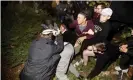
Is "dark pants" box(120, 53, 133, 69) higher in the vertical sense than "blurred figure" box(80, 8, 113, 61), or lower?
lower

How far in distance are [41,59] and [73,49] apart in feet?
2.71

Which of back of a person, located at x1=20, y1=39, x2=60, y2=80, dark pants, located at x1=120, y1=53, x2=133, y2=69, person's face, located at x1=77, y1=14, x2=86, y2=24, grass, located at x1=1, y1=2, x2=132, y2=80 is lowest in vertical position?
dark pants, located at x1=120, y1=53, x2=133, y2=69

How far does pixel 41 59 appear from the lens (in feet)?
16.2

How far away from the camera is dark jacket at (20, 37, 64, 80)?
16.3 ft

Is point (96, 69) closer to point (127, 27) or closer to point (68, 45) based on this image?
point (68, 45)

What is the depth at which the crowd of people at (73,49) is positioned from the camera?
5000 millimetres

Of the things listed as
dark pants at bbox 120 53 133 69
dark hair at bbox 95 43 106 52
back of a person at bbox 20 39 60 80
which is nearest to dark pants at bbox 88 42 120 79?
dark hair at bbox 95 43 106 52

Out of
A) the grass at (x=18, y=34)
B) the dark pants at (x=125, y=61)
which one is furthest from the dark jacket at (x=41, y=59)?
the dark pants at (x=125, y=61)

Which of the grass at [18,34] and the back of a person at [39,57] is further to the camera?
the grass at [18,34]

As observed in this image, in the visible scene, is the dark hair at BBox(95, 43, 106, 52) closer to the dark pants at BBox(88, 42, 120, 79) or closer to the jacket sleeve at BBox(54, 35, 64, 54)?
the dark pants at BBox(88, 42, 120, 79)

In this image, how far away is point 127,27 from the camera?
7918 millimetres

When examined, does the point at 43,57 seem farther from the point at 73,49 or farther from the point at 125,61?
the point at 125,61

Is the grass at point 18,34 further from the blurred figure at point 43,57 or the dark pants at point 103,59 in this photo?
the blurred figure at point 43,57

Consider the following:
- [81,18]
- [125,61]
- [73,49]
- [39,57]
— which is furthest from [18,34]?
[125,61]
